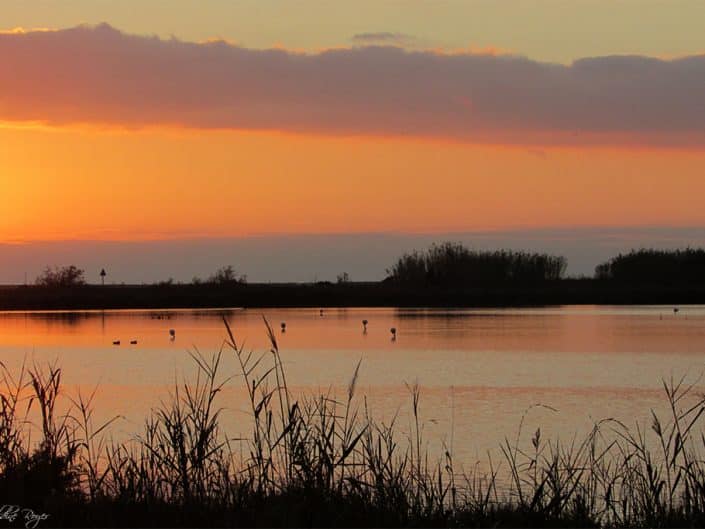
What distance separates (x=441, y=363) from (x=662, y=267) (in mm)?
52145

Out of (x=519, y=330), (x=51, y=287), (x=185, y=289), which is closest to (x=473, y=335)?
(x=519, y=330)

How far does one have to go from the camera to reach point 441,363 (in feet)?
89.0

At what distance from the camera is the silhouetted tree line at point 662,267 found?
74062 mm

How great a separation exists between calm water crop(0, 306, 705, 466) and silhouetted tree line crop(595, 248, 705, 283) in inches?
909

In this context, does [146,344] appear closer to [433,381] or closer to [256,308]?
[433,381]

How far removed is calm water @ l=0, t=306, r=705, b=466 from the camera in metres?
16.4

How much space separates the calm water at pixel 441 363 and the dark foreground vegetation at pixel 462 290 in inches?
757
